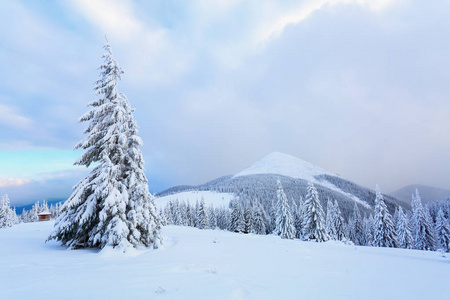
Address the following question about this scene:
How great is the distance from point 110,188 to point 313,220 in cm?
3359

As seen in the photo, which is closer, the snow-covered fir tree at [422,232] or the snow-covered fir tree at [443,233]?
the snow-covered fir tree at [422,232]

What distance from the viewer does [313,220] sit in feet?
117

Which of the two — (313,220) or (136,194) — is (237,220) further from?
(136,194)

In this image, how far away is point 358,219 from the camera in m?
62.8

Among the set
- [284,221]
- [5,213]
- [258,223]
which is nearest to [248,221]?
[258,223]

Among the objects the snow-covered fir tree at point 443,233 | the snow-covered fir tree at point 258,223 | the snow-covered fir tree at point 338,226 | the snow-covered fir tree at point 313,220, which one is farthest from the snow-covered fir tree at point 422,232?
the snow-covered fir tree at point 258,223

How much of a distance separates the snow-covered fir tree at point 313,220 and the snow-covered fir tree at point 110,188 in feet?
99.0

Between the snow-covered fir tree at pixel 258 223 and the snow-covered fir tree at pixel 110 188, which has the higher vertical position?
the snow-covered fir tree at pixel 110 188

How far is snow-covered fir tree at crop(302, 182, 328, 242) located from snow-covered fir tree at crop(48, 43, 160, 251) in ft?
99.0

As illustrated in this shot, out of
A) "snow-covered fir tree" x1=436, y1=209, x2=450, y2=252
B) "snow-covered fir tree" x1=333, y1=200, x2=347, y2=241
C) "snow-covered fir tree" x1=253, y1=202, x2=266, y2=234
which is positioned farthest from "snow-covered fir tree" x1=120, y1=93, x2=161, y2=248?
"snow-covered fir tree" x1=436, y1=209, x2=450, y2=252

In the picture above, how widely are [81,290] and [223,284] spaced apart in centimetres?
329

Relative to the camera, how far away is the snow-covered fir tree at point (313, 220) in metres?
34.8

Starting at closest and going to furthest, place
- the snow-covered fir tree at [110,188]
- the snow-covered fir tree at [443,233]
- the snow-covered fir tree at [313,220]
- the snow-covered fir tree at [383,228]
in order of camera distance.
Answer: the snow-covered fir tree at [110,188]
the snow-covered fir tree at [313,220]
the snow-covered fir tree at [383,228]
the snow-covered fir tree at [443,233]

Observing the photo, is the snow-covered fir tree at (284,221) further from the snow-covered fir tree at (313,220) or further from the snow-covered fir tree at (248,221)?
the snow-covered fir tree at (248,221)
